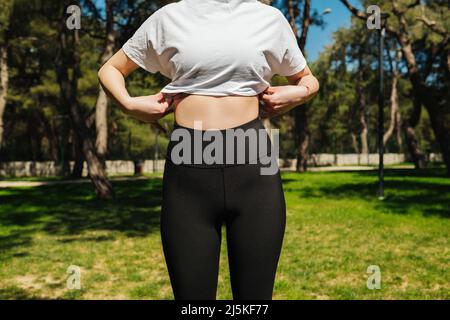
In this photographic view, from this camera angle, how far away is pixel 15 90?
3019 centimetres

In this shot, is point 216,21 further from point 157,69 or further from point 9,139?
point 9,139

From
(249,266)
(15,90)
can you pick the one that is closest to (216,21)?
(249,266)

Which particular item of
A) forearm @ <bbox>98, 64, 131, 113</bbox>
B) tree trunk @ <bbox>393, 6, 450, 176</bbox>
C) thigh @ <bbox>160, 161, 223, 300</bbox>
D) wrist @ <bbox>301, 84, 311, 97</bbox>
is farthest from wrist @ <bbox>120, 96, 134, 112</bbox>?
tree trunk @ <bbox>393, 6, 450, 176</bbox>

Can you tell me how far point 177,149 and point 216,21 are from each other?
539 millimetres

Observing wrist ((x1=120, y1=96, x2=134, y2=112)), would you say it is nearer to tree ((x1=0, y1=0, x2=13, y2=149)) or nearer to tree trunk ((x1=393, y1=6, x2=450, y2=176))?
tree ((x1=0, y1=0, x2=13, y2=149))

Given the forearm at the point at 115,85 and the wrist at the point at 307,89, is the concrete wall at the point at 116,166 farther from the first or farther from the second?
the wrist at the point at 307,89

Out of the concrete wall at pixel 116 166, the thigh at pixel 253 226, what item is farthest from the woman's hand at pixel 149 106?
the concrete wall at pixel 116 166

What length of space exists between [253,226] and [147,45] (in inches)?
34.2

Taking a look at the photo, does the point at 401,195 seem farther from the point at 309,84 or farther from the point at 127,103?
the point at 127,103

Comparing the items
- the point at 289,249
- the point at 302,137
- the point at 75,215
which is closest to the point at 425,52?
the point at 302,137

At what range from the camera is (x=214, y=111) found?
1799mm

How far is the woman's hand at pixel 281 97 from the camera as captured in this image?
1896 mm

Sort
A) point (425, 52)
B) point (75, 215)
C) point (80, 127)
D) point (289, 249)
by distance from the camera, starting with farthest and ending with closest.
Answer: point (425, 52), point (80, 127), point (75, 215), point (289, 249)

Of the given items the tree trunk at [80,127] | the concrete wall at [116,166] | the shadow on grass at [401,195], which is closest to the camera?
the shadow on grass at [401,195]
